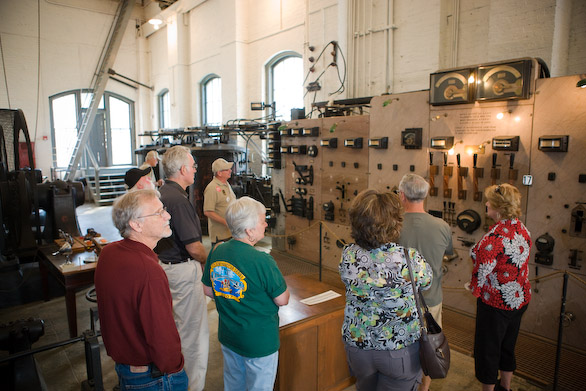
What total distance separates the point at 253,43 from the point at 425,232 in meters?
9.93

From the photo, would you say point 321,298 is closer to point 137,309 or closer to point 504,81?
point 137,309

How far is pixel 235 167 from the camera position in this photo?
927 cm

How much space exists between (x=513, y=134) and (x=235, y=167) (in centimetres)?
626

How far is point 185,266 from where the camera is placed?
302 centimetres

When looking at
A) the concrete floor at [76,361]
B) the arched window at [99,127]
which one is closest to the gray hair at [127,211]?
the concrete floor at [76,361]

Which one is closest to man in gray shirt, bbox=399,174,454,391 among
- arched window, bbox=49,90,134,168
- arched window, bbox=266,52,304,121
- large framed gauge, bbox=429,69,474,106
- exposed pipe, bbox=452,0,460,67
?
large framed gauge, bbox=429,69,474,106

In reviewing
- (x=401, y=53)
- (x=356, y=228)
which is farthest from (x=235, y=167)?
(x=356, y=228)

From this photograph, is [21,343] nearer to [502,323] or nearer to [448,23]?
[502,323]

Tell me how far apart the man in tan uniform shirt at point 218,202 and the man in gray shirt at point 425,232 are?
7.76 feet

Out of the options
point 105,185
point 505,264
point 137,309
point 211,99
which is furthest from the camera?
point 105,185

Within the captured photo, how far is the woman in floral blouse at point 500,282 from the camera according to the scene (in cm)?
272

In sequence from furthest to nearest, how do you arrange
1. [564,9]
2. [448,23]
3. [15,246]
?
[448,23], [15,246], [564,9]

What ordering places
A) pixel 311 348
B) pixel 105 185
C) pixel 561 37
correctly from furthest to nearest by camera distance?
pixel 105 185 < pixel 561 37 < pixel 311 348

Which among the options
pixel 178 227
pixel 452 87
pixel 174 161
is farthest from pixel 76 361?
pixel 452 87
